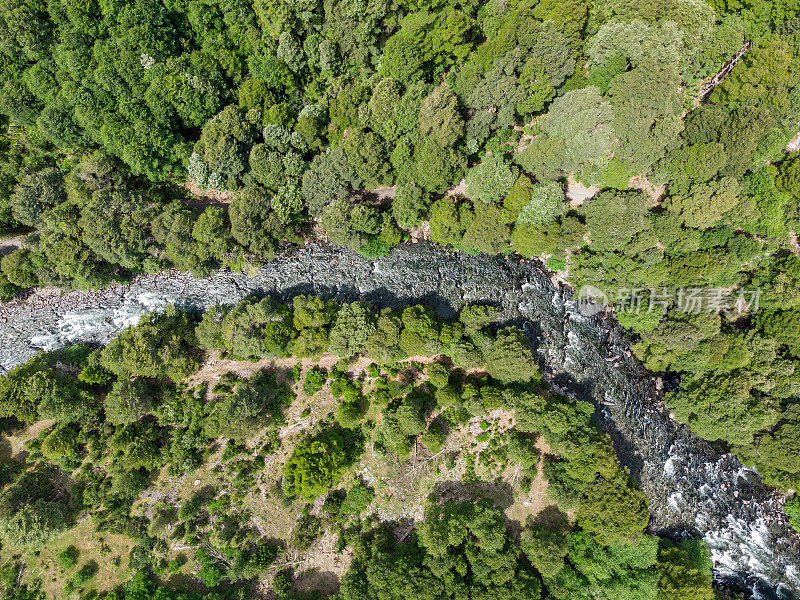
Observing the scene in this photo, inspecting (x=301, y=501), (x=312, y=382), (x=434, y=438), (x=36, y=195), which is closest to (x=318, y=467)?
(x=301, y=501)

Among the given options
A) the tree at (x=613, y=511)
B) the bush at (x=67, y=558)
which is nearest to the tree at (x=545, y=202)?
the tree at (x=613, y=511)

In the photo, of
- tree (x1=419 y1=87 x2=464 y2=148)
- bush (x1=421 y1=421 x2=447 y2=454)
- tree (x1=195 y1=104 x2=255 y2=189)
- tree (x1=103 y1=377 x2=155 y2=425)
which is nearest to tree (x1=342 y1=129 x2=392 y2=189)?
tree (x1=419 y1=87 x2=464 y2=148)

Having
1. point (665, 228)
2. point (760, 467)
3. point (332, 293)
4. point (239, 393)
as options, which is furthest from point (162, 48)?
point (760, 467)

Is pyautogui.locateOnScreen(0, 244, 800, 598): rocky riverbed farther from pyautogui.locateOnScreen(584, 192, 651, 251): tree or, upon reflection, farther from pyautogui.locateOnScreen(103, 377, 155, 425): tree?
pyautogui.locateOnScreen(584, 192, 651, 251): tree

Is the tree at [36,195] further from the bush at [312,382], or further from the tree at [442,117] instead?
the tree at [442,117]

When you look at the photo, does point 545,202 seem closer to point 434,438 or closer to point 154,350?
point 434,438
